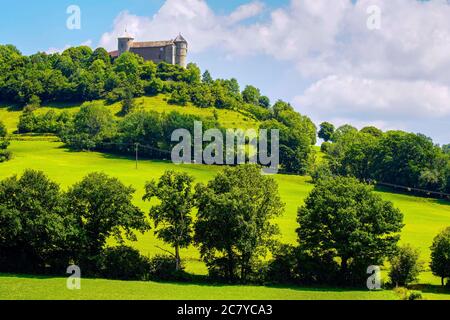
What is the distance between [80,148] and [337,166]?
64799 millimetres

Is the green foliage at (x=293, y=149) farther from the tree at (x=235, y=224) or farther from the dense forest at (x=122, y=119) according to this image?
the tree at (x=235, y=224)

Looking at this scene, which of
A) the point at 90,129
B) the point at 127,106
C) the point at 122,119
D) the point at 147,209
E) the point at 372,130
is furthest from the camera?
the point at 372,130

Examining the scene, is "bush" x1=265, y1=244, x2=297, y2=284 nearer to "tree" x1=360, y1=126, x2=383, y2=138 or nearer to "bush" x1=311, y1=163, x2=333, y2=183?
"bush" x1=311, y1=163, x2=333, y2=183

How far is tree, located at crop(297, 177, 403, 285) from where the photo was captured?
50500 millimetres

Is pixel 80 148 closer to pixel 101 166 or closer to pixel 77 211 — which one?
pixel 101 166

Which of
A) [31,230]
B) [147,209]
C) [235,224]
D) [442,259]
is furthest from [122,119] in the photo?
[442,259]

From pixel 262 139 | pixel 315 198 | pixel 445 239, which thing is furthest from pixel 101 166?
pixel 445 239
